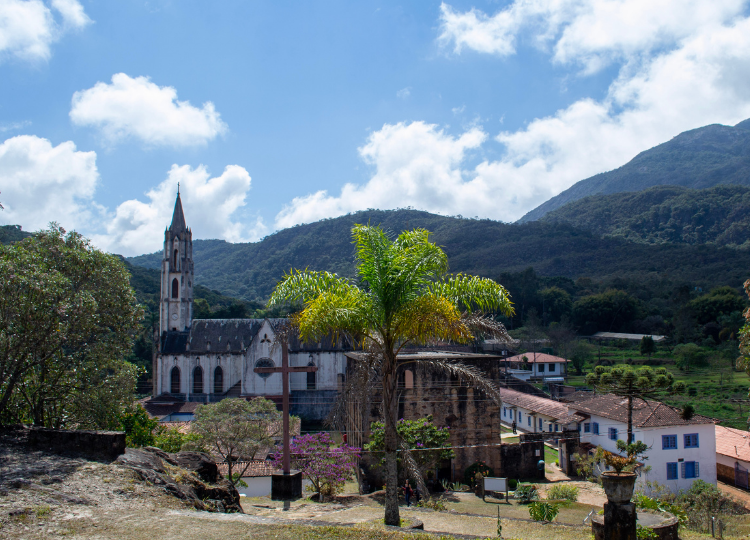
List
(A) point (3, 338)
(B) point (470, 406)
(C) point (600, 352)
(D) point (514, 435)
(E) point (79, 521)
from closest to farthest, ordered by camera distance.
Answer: (E) point (79, 521), (A) point (3, 338), (B) point (470, 406), (D) point (514, 435), (C) point (600, 352)

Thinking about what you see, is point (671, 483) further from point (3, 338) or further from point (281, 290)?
point (3, 338)

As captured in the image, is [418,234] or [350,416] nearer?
[418,234]

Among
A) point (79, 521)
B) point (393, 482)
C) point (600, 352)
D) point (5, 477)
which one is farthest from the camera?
point (600, 352)

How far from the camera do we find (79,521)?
763cm

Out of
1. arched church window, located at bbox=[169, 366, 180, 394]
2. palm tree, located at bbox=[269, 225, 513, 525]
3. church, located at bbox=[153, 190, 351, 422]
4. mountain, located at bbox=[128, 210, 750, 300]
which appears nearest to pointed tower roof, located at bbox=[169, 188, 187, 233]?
church, located at bbox=[153, 190, 351, 422]

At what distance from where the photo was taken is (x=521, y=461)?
24.6 m

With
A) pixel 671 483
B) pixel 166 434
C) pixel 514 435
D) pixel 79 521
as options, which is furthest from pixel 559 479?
pixel 79 521

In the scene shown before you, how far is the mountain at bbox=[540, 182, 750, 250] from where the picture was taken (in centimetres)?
13175

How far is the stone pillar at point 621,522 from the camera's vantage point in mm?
7922

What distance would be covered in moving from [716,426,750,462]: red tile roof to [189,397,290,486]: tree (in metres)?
24.2

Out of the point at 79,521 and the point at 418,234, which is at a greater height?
the point at 418,234

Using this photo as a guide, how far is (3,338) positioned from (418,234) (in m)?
10.4

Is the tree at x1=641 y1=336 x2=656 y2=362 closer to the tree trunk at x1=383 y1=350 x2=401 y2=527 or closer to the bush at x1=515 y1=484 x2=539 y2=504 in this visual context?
the bush at x1=515 y1=484 x2=539 y2=504

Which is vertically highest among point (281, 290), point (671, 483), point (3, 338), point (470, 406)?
point (281, 290)
